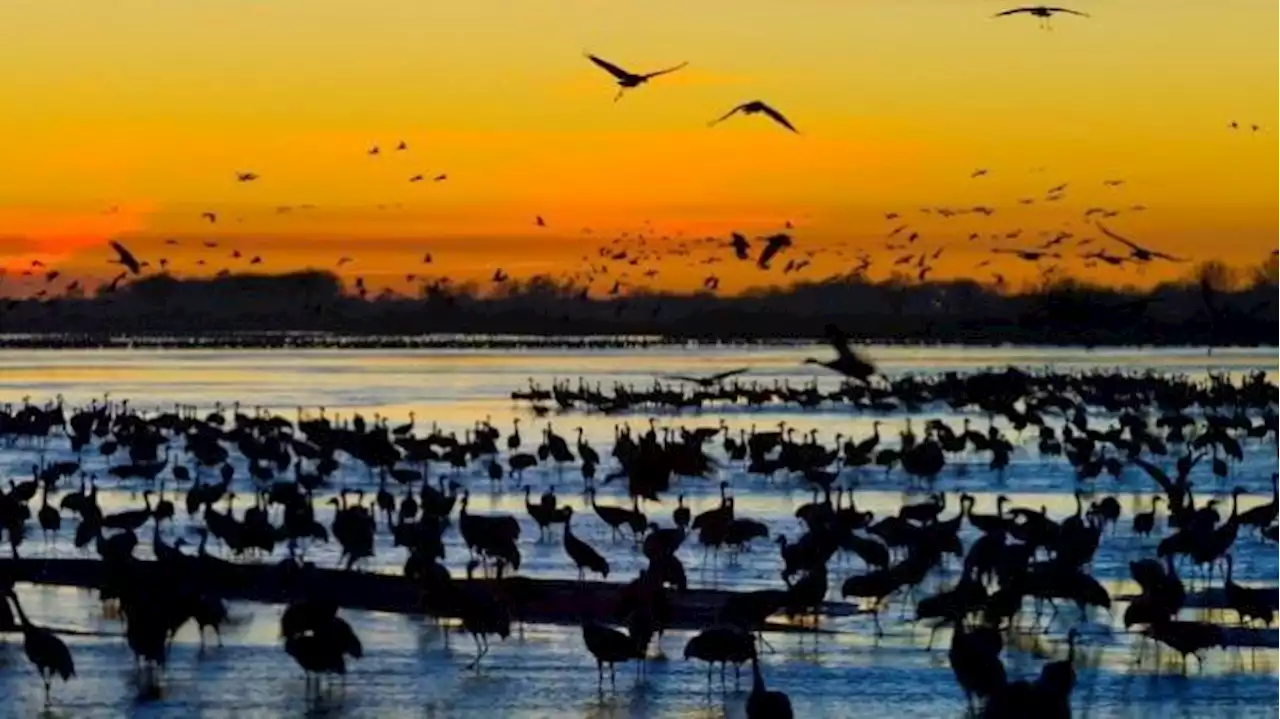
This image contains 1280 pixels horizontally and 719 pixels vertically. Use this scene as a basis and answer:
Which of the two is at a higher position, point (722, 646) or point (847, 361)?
point (847, 361)

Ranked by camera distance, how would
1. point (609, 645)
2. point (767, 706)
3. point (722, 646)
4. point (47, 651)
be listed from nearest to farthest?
point (767, 706), point (47, 651), point (722, 646), point (609, 645)

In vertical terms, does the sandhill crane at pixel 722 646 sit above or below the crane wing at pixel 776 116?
below

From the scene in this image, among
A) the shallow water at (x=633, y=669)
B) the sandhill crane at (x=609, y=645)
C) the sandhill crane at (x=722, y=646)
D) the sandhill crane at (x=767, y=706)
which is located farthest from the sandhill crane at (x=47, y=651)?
the sandhill crane at (x=767, y=706)

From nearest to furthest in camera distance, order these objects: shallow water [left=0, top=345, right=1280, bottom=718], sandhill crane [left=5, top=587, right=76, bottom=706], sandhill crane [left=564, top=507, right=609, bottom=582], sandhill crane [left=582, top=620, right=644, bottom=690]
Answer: sandhill crane [left=5, top=587, right=76, bottom=706], shallow water [left=0, top=345, right=1280, bottom=718], sandhill crane [left=582, top=620, right=644, bottom=690], sandhill crane [left=564, top=507, right=609, bottom=582]

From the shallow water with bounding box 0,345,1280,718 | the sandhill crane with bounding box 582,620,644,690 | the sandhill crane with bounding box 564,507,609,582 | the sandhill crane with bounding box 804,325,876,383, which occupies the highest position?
the sandhill crane with bounding box 804,325,876,383

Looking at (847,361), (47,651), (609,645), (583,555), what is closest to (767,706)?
(609,645)

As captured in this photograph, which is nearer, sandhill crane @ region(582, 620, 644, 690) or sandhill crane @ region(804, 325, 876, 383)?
sandhill crane @ region(582, 620, 644, 690)

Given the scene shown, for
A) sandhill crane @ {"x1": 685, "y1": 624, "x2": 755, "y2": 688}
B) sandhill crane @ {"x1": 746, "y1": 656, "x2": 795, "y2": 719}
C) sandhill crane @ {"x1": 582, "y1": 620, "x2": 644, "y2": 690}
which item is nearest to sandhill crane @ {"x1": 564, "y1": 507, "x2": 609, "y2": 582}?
sandhill crane @ {"x1": 582, "y1": 620, "x2": 644, "y2": 690}

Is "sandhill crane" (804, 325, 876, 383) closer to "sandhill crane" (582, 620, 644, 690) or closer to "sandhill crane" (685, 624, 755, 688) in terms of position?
"sandhill crane" (685, 624, 755, 688)

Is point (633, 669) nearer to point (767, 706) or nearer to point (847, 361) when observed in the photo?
point (847, 361)

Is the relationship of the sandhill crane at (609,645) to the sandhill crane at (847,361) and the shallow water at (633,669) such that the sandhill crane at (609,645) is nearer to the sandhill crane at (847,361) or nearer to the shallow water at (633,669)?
the shallow water at (633,669)

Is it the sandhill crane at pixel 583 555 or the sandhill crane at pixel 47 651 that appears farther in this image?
the sandhill crane at pixel 583 555

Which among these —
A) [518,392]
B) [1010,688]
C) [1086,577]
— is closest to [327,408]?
[518,392]

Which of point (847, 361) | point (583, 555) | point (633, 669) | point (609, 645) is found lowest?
point (633, 669)
